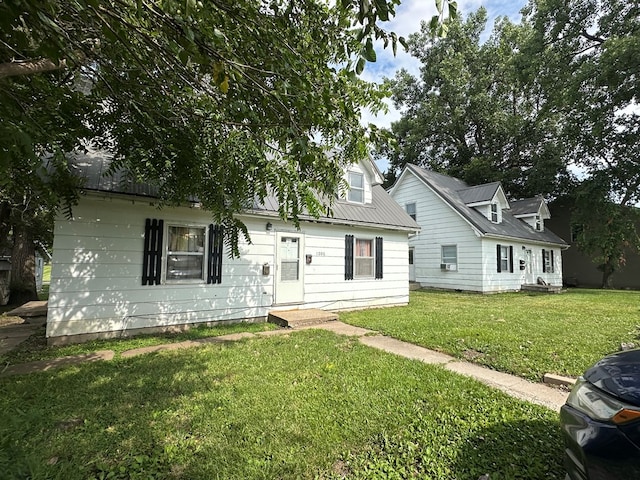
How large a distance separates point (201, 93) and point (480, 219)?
50.0 ft

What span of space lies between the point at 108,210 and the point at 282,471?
591 cm

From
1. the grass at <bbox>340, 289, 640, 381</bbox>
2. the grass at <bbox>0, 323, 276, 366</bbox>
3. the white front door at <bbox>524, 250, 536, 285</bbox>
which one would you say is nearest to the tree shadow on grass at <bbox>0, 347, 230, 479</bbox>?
the grass at <bbox>0, 323, 276, 366</bbox>

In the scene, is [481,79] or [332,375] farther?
[481,79]

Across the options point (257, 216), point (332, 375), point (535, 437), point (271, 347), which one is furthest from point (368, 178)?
point (535, 437)

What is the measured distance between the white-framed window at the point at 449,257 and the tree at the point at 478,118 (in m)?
10.2

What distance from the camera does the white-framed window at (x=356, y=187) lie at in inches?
406

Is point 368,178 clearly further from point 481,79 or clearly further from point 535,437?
point 481,79

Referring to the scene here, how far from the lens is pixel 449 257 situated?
1622 centimetres

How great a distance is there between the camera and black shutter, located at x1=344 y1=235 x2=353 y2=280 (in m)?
9.52

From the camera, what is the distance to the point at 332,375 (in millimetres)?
4223

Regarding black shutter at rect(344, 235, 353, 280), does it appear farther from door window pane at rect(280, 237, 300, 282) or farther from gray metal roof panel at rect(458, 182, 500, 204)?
gray metal roof panel at rect(458, 182, 500, 204)

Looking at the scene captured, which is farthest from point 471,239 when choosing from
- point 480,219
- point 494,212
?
point 494,212

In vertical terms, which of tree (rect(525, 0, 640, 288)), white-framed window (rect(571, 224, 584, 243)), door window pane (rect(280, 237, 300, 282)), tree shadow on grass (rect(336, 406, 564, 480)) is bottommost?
tree shadow on grass (rect(336, 406, 564, 480))

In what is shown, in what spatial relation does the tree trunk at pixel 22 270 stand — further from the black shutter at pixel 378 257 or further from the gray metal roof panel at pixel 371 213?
the black shutter at pixel 378 257
